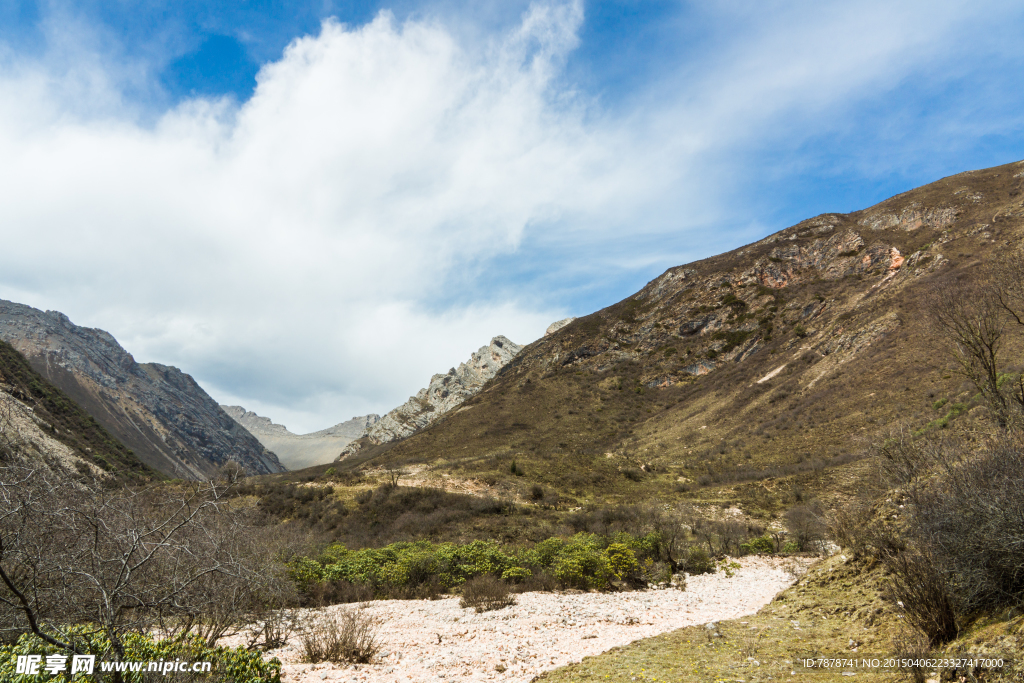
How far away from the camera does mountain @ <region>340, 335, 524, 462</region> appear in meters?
118

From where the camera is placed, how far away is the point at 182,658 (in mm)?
4309

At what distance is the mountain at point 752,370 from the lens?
32.9 m

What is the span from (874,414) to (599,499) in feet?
67.1

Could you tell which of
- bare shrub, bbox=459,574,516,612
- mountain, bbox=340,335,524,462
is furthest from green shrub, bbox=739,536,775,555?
mountain, bbox=340,335,524,462

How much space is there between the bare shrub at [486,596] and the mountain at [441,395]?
103m

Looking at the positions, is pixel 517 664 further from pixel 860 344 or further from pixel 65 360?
pixel 65 360

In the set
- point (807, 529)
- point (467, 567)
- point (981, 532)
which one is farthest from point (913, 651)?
point (807, 529)

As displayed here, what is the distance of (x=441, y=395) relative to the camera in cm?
12925

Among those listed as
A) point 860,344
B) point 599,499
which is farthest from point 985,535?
point 860,344

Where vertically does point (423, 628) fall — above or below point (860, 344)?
below

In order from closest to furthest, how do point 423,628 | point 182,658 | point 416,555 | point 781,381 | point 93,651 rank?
point 93,651
point 182,658
point 423,628
point 416,555
point 781,381

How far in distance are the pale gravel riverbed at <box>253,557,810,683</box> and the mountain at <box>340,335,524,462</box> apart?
338 feet

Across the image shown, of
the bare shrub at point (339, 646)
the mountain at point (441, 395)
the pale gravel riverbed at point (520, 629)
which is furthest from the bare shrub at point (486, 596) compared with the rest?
the mountain at point (441, 395)

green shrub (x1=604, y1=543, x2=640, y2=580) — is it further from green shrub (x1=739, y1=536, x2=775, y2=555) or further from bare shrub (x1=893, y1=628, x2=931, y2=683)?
bare shrub (x1=893, y1=628, x2=931, y2=683)
